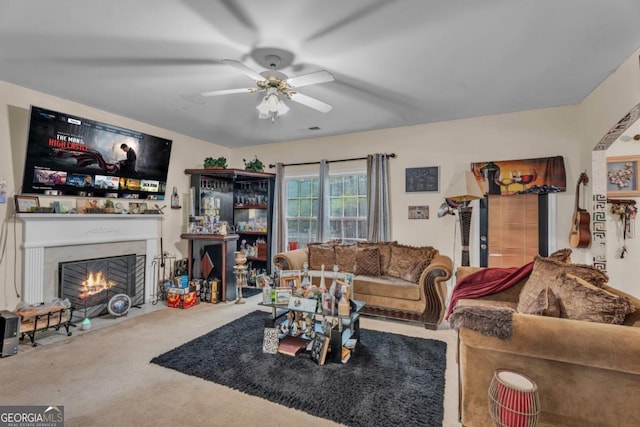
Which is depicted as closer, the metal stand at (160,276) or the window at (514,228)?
the window at (514,228)

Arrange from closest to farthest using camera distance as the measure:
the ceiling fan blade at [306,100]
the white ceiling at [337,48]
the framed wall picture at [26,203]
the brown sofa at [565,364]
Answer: the brown sofa at [565,364] → the white ceiling at [337,48] → the ceiling fan blade at [306,100] → the framed wall picture at [26,203]

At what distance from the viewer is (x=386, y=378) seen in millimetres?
2348

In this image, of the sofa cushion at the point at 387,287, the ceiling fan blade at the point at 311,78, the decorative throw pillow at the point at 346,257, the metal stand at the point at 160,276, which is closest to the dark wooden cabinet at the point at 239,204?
the metal stand at the point at 160,276

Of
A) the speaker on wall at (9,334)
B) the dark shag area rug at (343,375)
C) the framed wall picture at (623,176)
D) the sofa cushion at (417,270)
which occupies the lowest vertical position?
the dark shag area rug at (343,375)

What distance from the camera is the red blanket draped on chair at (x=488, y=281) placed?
114 inches

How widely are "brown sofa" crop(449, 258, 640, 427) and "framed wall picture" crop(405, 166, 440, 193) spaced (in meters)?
2.75

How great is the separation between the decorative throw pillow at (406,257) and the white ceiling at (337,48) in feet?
6.12

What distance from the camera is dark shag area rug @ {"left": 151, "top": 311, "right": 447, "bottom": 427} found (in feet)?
6.47

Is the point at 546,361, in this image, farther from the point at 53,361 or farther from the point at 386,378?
the point at 53,361

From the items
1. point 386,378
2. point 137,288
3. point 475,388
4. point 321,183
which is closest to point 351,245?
point 321,183

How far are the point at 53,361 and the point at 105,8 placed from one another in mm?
2843

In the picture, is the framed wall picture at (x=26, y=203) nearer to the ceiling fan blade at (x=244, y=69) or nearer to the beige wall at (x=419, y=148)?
the beige wall at (x=419, y=148)

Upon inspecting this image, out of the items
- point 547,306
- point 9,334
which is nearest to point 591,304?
point 547,306

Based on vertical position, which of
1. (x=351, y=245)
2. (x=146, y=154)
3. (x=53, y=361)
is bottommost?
(x=53, y=361)
